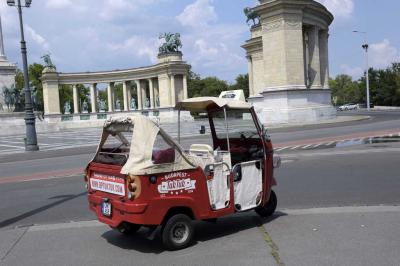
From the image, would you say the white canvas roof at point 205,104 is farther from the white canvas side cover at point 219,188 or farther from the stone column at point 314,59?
the stone column at point 314,59

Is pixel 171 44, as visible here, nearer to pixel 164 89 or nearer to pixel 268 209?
pixel 164 89

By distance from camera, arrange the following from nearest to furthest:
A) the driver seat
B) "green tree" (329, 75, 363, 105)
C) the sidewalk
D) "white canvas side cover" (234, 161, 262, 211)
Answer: the sidewalk → the driver seat → "white canvas side cover" (234, 161, 262, 211) → "green tree" (329, 75, 363, 105)

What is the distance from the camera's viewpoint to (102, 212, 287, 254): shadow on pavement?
6008 mm

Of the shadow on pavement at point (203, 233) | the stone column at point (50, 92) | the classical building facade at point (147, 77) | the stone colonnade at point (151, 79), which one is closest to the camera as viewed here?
the shadow on pavement at point (203, 233)

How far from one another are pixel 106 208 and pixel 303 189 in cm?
497

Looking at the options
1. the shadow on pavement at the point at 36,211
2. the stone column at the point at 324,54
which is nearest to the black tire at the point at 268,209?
the shadow on pavement at the point at 36,211

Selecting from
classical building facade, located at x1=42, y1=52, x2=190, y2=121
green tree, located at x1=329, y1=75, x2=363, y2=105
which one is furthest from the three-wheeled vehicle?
green tree, located at x1=329, y1=75, x2=363, y2=105

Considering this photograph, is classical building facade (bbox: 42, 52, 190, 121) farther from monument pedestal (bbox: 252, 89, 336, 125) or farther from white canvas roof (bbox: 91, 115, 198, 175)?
white canvas roof (bbox: 91, 115, 198, 175)

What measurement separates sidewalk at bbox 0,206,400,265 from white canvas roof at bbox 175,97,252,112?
182 cm

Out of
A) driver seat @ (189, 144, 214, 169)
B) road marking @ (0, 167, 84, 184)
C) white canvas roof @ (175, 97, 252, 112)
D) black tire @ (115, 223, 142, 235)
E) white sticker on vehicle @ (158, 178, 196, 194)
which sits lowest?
road marking @ (0, 167, 84, 184)

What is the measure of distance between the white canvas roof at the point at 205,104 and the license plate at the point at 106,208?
2.06 m

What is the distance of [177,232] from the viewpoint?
578cm

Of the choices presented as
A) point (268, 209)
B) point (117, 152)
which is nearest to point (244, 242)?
point (268, 209)

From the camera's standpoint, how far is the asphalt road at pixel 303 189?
26.7 feet
